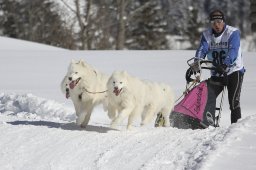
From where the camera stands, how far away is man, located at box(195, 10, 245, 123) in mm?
7332

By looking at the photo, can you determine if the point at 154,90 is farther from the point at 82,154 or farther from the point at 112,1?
the point at 112,1

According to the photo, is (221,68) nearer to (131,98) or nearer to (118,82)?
(131,98)

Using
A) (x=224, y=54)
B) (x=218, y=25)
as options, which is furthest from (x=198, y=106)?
(x=218, y=25)

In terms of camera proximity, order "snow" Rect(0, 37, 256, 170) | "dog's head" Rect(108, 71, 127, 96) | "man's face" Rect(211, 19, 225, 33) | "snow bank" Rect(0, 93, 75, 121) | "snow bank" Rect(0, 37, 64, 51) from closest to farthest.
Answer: "snow" Rect(0, 37, 256, 170) → "dog's head" Rect(108, 71, 127, 96) → "man's face" Rect(211, 19, 225, 33) → "snow bank" Rect(0, 93, 75, 121) → "snow bank" Rect(0, 37, 64, 51)

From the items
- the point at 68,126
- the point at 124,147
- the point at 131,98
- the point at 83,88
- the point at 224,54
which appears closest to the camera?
the point at 124,147

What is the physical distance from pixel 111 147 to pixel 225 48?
229 cm

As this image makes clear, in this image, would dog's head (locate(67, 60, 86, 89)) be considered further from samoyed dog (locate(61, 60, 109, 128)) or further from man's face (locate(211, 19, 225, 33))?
man's face (locate(211, 19, 225, 33))

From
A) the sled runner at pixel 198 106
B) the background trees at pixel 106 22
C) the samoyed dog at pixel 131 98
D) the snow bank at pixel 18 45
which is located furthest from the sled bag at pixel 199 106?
the background trees at pixel 106 22

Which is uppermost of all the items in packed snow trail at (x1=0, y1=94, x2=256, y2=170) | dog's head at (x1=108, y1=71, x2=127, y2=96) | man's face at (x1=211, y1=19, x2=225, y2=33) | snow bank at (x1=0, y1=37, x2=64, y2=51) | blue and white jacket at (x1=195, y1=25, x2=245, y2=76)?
snow bank at (x1=0, y1=37, x2=64, y2=51)

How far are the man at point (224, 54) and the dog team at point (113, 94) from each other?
87 centimetres

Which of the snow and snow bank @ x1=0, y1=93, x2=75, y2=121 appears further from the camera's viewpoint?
snow bank @ x1=0, y1=93, x2=75, y2=121

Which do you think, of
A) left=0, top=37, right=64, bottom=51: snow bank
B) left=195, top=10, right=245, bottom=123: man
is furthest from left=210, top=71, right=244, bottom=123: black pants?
left=0, top=37, right=64, bottom=51: snow bank

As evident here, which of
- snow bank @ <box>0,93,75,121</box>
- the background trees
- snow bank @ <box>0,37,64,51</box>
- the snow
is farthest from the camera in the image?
the background trees

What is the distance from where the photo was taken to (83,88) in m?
7.38
